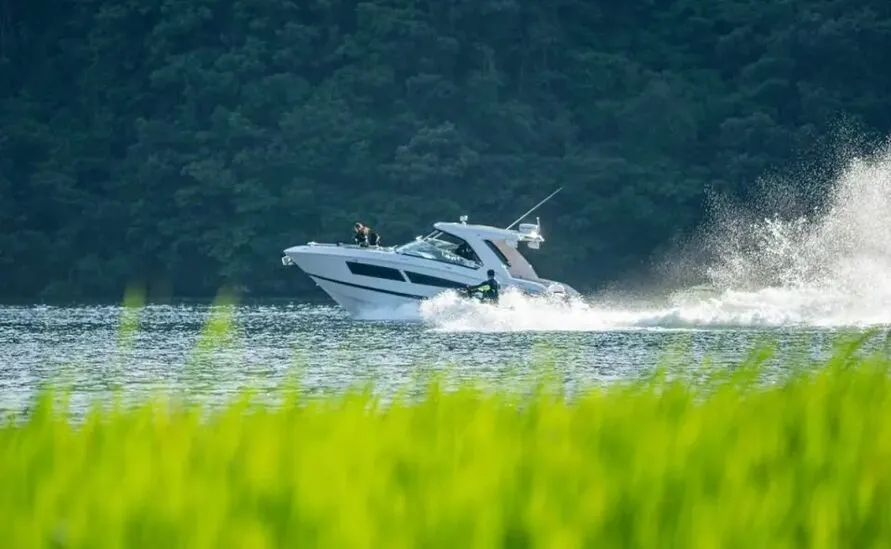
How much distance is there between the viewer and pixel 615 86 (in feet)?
255

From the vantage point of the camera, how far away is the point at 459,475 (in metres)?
5.46

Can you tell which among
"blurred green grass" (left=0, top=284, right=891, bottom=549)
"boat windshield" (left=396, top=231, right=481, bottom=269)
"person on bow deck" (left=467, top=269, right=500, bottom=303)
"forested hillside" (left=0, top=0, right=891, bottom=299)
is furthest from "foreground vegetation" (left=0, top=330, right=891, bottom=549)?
"forested hillside" (left=0, top=0, right=891, bottom=299)

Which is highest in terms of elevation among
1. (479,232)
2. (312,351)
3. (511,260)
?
(479,232)

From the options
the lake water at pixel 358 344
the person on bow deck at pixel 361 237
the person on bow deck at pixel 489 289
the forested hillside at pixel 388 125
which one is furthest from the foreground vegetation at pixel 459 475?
the forested hillside at pixel 388 125

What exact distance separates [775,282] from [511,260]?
25.5 metres

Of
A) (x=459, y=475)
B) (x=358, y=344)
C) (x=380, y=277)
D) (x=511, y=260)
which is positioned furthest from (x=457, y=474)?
(x=380, y=277)

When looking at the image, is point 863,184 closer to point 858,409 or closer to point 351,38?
point 351,38

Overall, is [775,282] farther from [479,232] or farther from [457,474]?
[457,474]

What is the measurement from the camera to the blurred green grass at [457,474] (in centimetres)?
492

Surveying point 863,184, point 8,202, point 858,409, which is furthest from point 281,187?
point 858,409

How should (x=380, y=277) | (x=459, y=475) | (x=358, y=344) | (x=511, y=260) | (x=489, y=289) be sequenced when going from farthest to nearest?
1. (x=380, y=277)
2. (x=511, y=260)
3. (x=489, y=289)
4. (x=358, y=344)
5. (x=459, y=475)

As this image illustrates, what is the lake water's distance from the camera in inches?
845

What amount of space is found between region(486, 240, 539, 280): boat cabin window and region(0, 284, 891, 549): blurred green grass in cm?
3324

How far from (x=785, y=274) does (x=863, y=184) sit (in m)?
11.1
